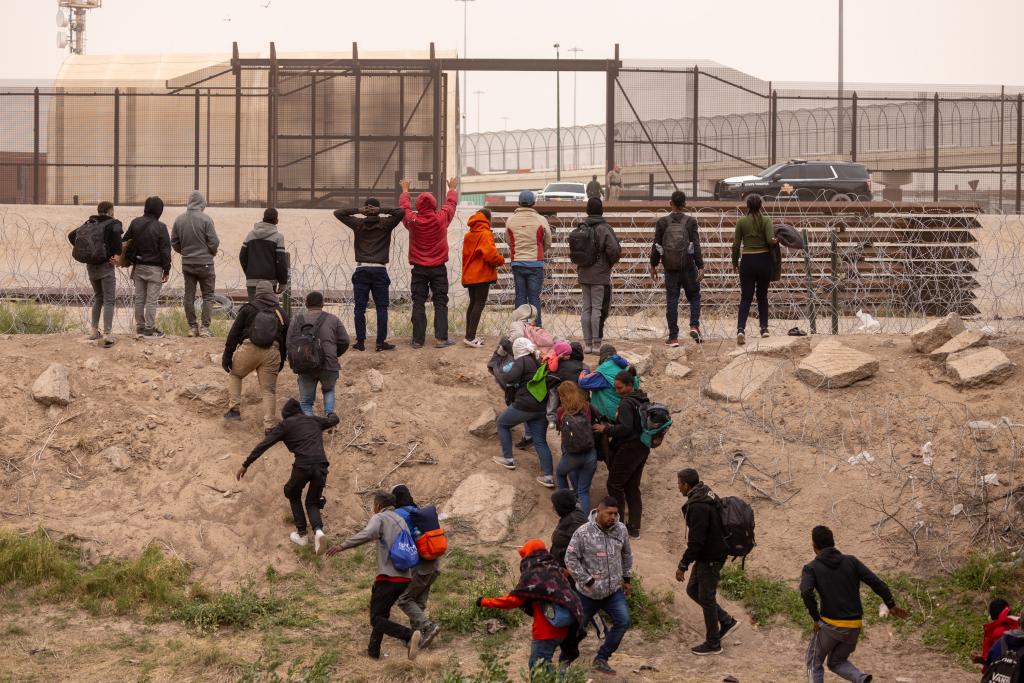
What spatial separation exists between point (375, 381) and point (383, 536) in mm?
4126

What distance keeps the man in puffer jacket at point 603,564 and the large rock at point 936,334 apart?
225 inches

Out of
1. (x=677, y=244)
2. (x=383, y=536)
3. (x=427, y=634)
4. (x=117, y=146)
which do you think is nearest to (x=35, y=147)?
(x=117, y=146)

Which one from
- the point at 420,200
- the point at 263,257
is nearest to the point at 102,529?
the point at 263,257

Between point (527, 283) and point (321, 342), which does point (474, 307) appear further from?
point (321, 342)

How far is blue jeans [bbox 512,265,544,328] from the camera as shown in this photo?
44.9 feet

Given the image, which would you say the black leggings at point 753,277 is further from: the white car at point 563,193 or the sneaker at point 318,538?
the white car at point 563,193

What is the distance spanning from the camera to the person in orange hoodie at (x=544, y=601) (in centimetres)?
809

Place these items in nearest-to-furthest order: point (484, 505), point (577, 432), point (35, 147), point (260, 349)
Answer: point (577, 432)
point (484, 505)
point (260, 349)
point (35, 147)

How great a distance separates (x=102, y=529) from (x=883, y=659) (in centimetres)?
641

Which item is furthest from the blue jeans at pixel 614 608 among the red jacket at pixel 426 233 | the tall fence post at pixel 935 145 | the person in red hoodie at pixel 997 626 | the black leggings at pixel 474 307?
the tall fence post at pixel 935 145

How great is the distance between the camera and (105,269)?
12.7 m

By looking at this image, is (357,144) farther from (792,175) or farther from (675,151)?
(792,175)

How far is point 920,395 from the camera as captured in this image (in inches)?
487

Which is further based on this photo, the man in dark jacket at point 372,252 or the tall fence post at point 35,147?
the tall fence post at point 35,147
